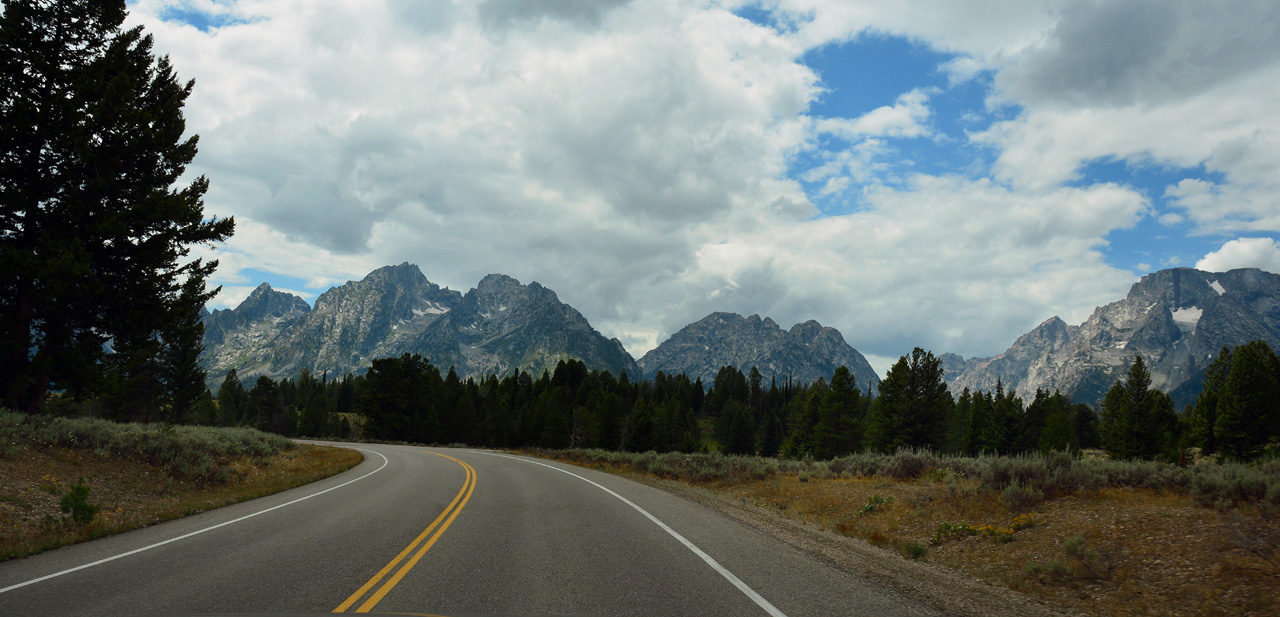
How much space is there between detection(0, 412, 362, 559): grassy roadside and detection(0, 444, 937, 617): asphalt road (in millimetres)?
1116

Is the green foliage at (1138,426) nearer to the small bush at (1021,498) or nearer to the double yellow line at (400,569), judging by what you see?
the small bush at (1021,498)

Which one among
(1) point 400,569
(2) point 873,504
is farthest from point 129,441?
(2) point 873,504

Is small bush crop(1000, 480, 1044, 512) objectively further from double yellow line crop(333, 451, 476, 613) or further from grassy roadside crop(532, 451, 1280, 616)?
double yellow line crop(333, 451, 476, 613)

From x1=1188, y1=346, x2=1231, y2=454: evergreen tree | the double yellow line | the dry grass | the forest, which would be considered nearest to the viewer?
the double yellow line

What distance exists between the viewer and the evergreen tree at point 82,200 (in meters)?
15.9

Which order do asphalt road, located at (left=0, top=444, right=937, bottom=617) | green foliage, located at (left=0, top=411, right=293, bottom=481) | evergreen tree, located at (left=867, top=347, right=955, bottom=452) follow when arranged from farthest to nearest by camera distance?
1. evergreen tree, located at (left=867, top=347, right=955, bottom=452)
2. green foliage, located at (left=0, top=411, right=293, bottom=481)
3. asphalt road, located at (left=0, top=444, right=937, bottom=617)

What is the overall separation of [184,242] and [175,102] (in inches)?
182

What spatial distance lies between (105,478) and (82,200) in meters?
8.64

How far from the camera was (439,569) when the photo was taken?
712 centimetres

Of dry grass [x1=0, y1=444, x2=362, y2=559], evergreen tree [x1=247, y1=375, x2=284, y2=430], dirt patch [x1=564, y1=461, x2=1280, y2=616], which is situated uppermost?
dirt patch [x1=564, y1=461, x2=1280, y2=616]

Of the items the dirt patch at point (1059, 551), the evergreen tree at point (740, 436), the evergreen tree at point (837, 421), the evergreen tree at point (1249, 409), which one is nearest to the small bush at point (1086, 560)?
the dirt patch at point (1059, 551)

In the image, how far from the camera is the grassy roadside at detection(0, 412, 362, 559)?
991cm

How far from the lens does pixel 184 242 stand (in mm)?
19094

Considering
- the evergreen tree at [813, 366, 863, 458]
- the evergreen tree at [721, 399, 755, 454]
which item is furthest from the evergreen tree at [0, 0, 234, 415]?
the evergreen tree at [721, 399, 755, 454]
